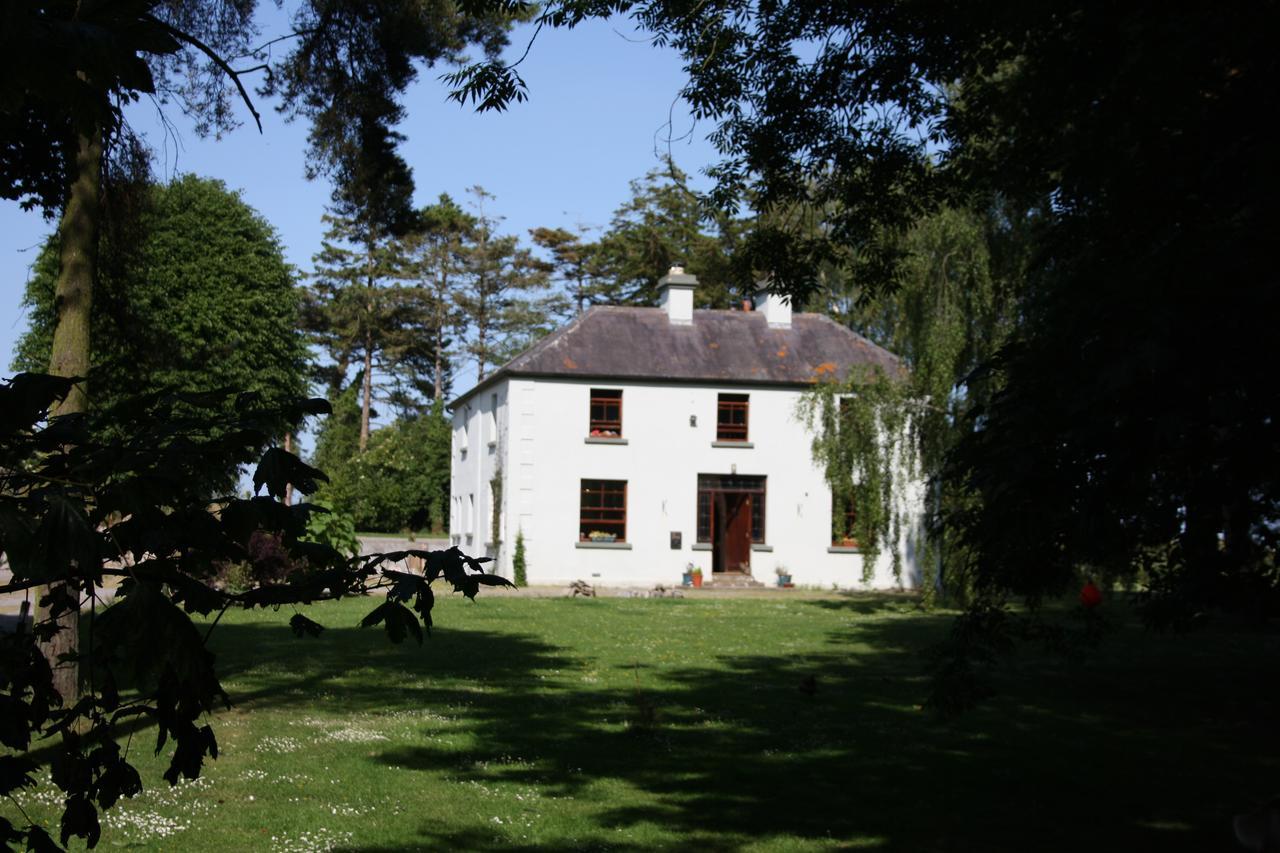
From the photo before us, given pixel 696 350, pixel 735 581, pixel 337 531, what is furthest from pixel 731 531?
pixel 337 531

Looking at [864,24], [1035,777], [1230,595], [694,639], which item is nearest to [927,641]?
[694,639]

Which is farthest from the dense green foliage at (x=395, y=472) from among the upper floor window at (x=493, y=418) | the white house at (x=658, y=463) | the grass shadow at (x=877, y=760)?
the grass shadow at (x=877, y=760)

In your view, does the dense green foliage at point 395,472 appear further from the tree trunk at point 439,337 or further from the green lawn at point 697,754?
the green lawn at point 697,754

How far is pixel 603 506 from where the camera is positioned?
33.0 metres

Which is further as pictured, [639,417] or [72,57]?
[639,417]

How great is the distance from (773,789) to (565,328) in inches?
1047

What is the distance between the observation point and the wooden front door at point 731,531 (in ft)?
111

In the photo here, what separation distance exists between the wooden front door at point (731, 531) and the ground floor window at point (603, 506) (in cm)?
279

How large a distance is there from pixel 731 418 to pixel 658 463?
265 cm

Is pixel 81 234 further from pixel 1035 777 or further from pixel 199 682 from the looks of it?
pixel 1035 777

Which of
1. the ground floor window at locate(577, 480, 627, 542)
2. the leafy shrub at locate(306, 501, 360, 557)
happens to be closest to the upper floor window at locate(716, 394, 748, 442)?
the ground floor window at locate(577, 480, 627, 542)

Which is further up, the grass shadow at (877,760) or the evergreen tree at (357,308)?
the evergreen tree at (357,308)

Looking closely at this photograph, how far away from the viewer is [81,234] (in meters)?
9.78

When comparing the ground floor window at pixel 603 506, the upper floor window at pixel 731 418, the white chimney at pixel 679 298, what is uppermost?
the white chimney at pixel 679 298
